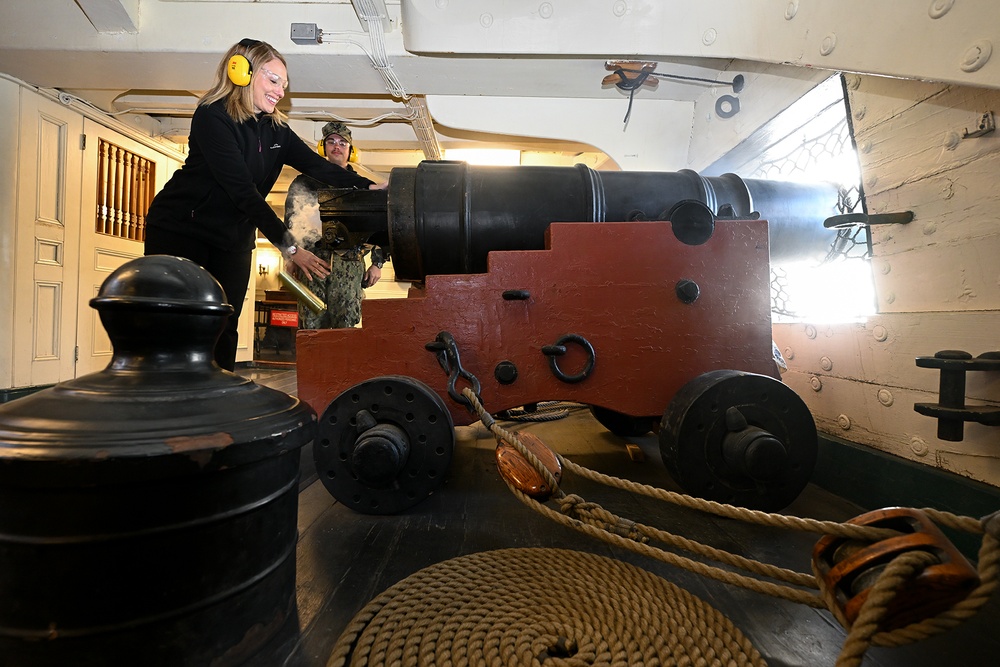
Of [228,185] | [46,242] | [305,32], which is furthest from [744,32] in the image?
[46,242]

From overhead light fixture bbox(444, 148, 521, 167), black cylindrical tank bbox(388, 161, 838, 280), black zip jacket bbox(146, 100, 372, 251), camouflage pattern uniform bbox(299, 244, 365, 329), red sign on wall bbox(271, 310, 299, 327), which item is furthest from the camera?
red sign on wall bbox(271, 310, 299, 327)

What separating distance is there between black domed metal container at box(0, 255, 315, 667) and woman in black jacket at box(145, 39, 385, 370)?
38.6 inches

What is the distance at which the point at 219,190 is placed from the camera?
1750mm

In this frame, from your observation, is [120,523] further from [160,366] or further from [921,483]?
[921,483]

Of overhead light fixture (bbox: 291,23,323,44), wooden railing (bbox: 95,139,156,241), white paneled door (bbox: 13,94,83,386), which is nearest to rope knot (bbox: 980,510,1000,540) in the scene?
overhead light fixture (bbox: 291,23,323,44)

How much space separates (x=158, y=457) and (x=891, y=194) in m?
2.02

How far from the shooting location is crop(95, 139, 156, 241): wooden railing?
4.07 meters

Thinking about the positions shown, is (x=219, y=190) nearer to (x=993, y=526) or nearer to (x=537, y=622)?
(x=537, y=622)

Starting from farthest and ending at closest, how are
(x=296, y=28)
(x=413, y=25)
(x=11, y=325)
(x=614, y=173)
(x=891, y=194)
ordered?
(x=11, y=325) < (x=296, y=28) < (x=413, y=25) < (x=614, y=173) < (x=891, y=194)

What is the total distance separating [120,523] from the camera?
24.0 inches

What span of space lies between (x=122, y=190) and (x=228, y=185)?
373 centimetres

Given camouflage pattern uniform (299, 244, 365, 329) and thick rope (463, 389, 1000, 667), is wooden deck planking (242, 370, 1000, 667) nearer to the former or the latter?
thick rope (463, 389, 1000, 667)

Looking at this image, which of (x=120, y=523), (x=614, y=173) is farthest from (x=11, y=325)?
(x=614, y=173)

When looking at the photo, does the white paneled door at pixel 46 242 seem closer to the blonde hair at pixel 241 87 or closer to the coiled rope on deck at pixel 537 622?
the blonde hair at pixel 241 87
